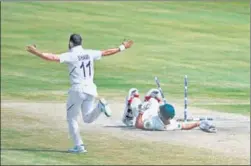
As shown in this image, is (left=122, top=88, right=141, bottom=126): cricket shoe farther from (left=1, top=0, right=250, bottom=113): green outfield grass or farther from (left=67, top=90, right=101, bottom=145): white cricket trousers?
(left=1, top=0, right=250, bottom=113): green outfield grass

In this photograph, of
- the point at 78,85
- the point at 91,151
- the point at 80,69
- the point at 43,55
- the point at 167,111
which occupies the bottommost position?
the point at 91,151

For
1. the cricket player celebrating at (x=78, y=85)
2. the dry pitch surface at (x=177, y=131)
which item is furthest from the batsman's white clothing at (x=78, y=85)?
the dry pitch surface at (x=177, y=131)

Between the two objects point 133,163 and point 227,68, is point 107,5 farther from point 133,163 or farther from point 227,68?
point 133,163

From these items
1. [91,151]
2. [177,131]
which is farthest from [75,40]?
[177,131]

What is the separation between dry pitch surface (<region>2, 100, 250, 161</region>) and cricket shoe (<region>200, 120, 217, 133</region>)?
10cm

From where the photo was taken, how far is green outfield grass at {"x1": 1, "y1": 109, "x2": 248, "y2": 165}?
727 inches

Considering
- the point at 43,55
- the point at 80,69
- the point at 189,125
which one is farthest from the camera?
the point at 189,125

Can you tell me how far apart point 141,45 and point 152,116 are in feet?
55.3

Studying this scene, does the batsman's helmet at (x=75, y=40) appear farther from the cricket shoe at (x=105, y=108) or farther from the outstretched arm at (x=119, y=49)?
the cricket shoe at (x=105, y=108)

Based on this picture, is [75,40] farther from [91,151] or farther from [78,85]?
[91,151]

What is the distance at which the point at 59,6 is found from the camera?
153 ft

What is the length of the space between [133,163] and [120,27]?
2403 cm

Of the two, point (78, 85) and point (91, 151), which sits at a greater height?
point (78, 85)

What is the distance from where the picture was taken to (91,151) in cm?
1944
